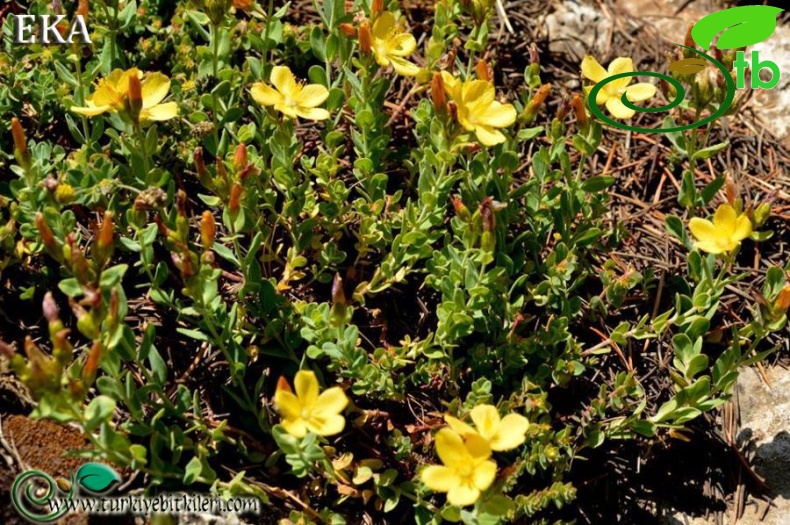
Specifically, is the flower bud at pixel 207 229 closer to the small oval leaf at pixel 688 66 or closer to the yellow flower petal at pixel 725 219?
the yellow flower petal at pixel 725 219

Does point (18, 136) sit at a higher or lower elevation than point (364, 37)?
lower

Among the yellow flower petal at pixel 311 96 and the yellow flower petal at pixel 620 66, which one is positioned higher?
the yellow flower petal at pixel 620 66

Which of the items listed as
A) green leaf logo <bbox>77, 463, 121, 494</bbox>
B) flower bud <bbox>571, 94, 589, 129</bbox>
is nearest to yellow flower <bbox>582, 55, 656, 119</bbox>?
flower bud <bbox>571, 94, 589, 129</bbox>

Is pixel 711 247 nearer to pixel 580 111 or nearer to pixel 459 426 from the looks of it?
pixel 580 111

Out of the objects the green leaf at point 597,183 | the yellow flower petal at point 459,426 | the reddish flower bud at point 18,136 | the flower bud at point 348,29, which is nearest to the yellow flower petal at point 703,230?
the green leaf at point 597,183

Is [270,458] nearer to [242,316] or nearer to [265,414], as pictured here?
[265,414]

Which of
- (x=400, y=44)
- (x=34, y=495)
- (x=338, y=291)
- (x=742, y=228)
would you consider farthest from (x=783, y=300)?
(x=34, y=495)

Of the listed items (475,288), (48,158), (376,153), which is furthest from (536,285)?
(48,158)
